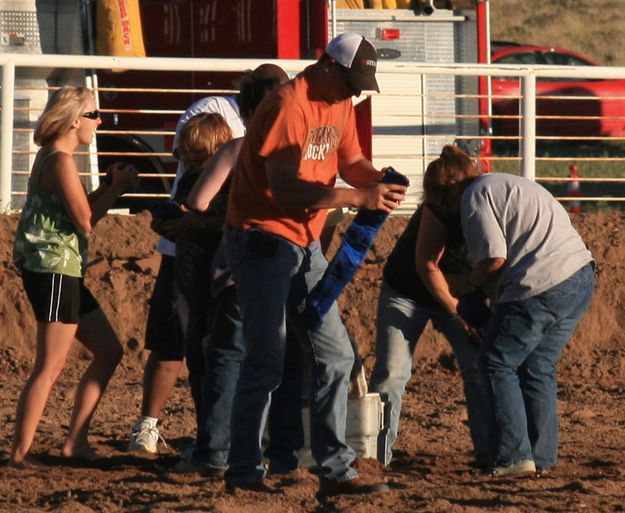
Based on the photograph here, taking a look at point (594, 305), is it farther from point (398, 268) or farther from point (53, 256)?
point (53, 256)

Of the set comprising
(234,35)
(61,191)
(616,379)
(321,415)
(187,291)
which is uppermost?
(234,35)

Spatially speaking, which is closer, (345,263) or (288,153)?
(288,153)

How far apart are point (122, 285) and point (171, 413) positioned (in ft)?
6.54

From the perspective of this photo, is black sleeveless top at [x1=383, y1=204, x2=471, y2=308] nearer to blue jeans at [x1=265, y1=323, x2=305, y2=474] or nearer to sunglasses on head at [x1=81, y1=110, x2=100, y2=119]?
blue jeans at [x1=265, y1=323, x2=305, y2=474]

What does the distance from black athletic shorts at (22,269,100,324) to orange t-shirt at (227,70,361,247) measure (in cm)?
99

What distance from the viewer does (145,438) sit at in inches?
263

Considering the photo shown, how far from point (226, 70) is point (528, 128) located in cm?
249

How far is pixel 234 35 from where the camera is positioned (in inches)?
481

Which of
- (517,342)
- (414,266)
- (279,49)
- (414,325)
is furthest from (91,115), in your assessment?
(279,49)

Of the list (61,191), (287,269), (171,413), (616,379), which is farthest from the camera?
(616,379)

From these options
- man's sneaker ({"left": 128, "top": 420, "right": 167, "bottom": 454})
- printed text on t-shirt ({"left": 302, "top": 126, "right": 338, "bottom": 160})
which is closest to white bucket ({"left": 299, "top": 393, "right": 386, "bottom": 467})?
man's sneaker ({"left": 128, "top": 420, "right": 167, "bottom": 454})

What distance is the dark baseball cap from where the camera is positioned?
17.1ft

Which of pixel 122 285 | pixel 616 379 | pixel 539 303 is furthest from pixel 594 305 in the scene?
pixel 539 303

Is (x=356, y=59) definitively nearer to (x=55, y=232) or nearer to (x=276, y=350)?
(x=276, y=350)
